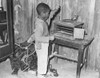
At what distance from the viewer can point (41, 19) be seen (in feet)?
10.9

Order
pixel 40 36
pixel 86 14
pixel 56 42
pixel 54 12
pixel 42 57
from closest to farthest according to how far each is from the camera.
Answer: pixel 40 36 → pixel 42 57 → pixel 56 42 → pixel 86 14 → pixel 54 12

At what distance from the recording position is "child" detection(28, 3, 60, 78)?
3262 mm

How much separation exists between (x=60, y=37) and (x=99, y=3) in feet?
3.32

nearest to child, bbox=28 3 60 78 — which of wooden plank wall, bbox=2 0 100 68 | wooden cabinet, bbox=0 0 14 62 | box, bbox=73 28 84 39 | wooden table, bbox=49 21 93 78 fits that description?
wooden table, bbox=49 21 93 78

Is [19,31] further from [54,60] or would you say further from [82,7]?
[82,7]

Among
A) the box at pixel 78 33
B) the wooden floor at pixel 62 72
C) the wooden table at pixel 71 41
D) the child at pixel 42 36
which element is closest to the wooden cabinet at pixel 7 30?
the wooden floor at pixel 62 72

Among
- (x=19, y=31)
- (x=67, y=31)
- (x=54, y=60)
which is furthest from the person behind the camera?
(x=19, y=31)

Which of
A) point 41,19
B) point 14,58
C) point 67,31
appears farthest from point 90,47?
point 14,58

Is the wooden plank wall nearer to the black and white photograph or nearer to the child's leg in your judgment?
the black and white photograph

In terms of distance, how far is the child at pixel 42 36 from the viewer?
3.26m

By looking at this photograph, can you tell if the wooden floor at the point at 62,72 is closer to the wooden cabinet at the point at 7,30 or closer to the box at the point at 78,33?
the wooden cabinet at the point at 7,30

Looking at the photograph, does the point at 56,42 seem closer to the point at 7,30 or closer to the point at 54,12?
the point at 54,12

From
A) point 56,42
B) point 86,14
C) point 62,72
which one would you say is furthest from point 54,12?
point 62,72

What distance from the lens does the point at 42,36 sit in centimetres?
328
